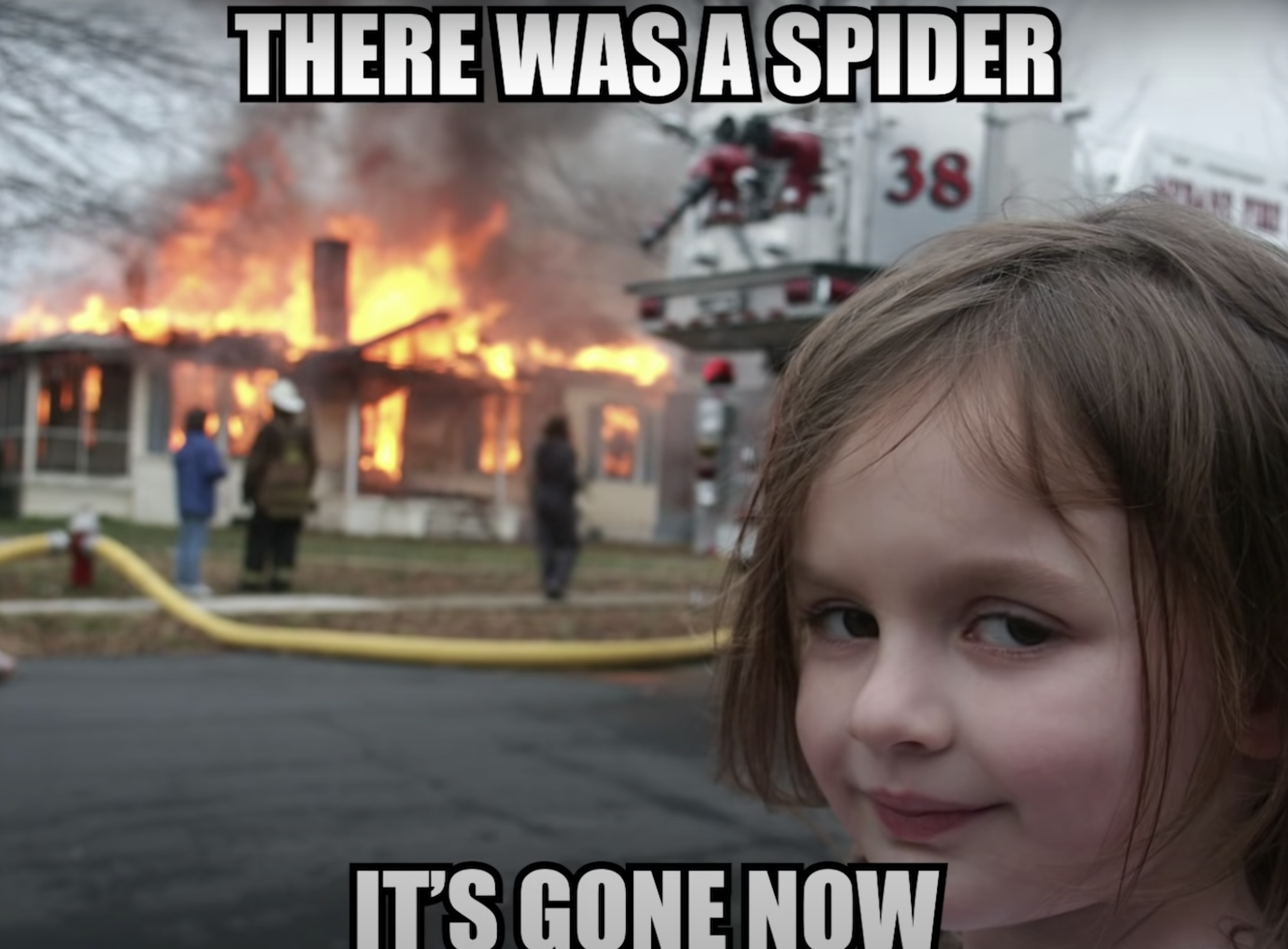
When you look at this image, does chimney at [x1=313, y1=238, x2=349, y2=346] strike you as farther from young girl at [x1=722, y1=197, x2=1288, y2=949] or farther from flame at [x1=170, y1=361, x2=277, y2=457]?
young girl at [x1=722, y1=197, x2=1288, y2=949]

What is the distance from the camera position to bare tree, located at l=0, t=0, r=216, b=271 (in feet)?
28.8

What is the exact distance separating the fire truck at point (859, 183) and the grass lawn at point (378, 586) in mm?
1616

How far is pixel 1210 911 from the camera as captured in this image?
96cm

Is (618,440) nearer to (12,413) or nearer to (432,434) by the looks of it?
(432,434)

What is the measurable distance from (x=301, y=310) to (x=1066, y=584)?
2342 cm

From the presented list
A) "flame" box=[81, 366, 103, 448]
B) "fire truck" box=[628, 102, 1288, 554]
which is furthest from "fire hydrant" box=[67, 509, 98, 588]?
"flame" box=[81, 366, 103, 448]

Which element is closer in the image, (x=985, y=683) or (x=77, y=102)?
(x=985, y=683)

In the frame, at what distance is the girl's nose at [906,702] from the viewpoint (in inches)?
34.3

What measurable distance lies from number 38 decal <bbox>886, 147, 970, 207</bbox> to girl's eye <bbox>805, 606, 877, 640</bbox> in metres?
6.37

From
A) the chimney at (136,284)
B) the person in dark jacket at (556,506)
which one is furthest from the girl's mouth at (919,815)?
the chimney at (136,284)

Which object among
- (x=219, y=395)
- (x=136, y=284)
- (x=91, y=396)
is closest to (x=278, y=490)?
(x=136, y=284)

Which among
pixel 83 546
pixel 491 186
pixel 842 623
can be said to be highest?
pixel 491 186

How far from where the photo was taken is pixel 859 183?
704 cm

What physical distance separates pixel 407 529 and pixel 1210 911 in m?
22.3
